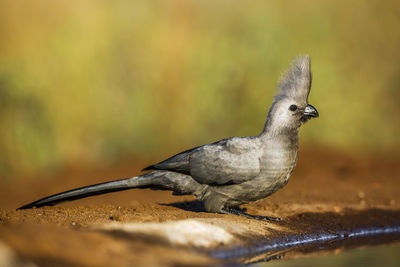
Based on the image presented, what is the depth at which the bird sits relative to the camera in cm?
600

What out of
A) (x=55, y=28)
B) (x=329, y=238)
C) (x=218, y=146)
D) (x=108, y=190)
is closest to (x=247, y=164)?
(x=218, y=146)

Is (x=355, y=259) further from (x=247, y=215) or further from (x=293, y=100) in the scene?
(x=293, y=100)

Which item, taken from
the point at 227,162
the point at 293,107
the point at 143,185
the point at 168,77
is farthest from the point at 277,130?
the point at 168,77

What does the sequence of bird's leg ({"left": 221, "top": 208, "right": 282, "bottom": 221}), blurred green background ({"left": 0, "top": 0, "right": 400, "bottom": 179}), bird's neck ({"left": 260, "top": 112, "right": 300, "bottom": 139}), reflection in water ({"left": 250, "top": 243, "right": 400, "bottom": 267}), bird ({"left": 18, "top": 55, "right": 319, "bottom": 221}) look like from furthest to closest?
blurred green background ({"left": 0, "top": 0, "right": 400, "bottom": 179}) → bird's leg ({"left": 221, "top": 208, "right": 282, "bottom": 221}) → bird's neck ({"left": 260, "top": 112, "right": 300, "bottom": 139}) → bird ({"left": 18, "top": 55, "right": 319, "bottom": 221}) → reflection in water ({"left": 250, "top": 243, "right": 400, "bottom": 267})

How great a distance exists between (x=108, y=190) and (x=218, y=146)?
1301 millimetres

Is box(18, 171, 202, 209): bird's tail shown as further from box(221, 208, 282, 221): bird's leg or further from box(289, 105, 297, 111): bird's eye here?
box(289, 105, 297, 111): bird's eye

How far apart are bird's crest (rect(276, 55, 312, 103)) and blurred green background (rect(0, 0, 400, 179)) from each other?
6002 mm

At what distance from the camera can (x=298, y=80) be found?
20.1 ft

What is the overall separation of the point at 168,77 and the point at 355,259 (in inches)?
350

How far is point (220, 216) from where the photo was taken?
6.07 m

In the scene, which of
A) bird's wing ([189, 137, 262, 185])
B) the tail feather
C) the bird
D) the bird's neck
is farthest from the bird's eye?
the tail feather

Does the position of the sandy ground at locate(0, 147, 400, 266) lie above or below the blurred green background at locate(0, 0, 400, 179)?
below

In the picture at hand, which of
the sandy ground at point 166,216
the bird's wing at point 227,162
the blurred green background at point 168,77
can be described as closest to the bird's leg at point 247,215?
the sandy ground at point 166,216

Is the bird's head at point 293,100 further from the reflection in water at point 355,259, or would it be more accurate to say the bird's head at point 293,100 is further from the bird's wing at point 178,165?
the reflection in water at point 355,259
